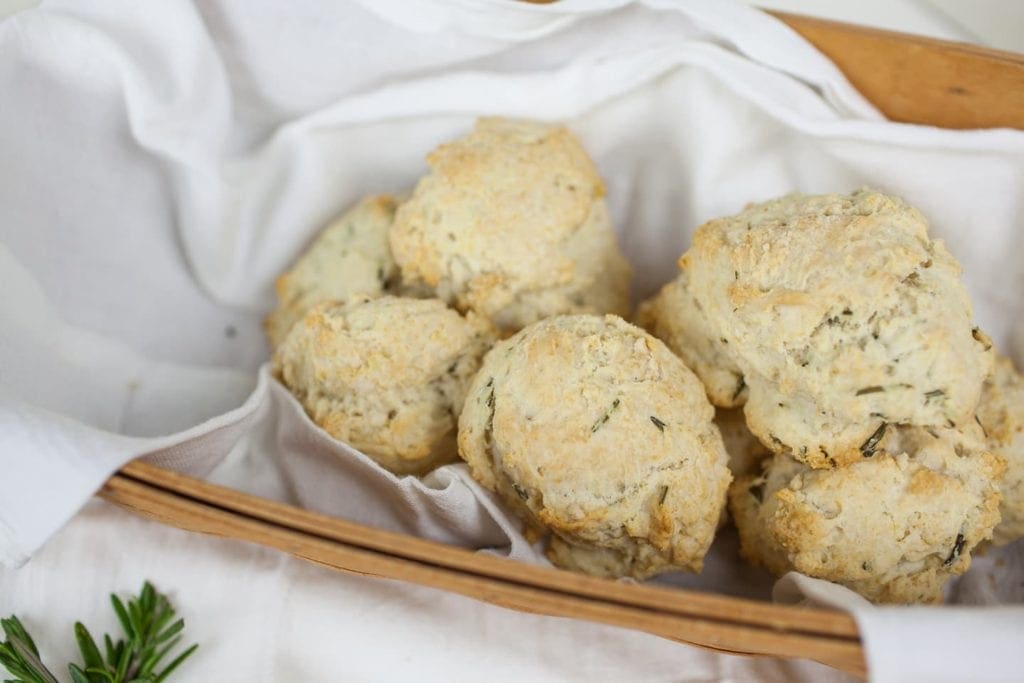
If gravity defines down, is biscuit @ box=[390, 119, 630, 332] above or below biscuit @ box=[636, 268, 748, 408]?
above

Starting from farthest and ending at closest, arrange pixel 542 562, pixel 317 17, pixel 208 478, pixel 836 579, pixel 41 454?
pixel 317 17
pixel 208 478
pixel 542 562
pixel 836 579
pixel 41 454

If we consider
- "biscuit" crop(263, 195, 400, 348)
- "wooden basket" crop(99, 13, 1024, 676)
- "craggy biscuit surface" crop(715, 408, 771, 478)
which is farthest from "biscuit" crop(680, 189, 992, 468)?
"biscuit" crop(263, 195, 400, 348)

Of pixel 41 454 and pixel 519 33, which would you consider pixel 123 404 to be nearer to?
pixel 41 454

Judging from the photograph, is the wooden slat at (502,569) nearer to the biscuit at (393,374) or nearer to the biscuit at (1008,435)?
the biscuit at (393,374)

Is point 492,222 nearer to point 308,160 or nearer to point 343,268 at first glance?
point 343,268

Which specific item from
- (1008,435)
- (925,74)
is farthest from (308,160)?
(1008,435)

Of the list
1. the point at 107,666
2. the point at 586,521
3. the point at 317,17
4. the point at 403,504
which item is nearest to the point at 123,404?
the point at 107,666

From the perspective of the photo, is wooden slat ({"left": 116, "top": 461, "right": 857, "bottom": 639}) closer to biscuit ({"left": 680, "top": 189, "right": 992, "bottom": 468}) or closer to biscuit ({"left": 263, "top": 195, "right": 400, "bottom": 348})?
biscuit ({"left": 680, "top": 189, "right": 992, "bottom": 468})
